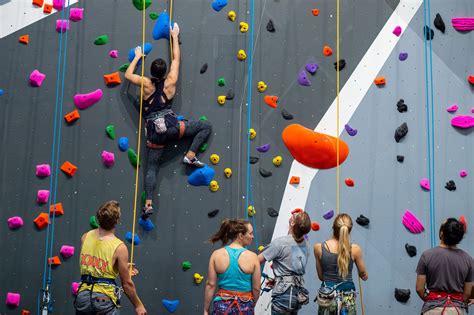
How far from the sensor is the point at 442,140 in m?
5.43

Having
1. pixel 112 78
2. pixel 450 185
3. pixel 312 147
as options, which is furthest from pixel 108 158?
pixel 450 185

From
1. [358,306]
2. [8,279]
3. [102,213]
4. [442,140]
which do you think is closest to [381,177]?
[442,140]

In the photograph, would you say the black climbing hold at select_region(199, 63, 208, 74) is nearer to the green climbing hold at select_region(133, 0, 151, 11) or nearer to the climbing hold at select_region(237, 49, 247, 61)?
the climbing hold at select_region(237, 49, 247, 61)

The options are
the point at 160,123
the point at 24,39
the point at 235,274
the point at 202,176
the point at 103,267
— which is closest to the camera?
the point at 103,267

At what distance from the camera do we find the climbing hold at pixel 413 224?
210 inches

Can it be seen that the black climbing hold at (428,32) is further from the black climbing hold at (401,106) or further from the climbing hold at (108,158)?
the climbing hold at (108,158)

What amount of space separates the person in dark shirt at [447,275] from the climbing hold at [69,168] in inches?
106

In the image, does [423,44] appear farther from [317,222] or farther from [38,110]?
[38,110]

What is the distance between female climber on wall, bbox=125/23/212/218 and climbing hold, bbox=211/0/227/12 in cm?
46

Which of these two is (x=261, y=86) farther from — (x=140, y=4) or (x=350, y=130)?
(x=140, y=4)

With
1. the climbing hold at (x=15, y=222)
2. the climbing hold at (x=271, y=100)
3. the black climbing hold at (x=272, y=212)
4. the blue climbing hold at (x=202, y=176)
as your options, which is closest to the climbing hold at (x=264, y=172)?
the black climbing hold at (x=272, y=212)

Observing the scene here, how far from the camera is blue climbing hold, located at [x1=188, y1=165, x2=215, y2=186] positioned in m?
5.32

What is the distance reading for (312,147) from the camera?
5379 millimetres

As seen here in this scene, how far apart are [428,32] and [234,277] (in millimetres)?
2706
